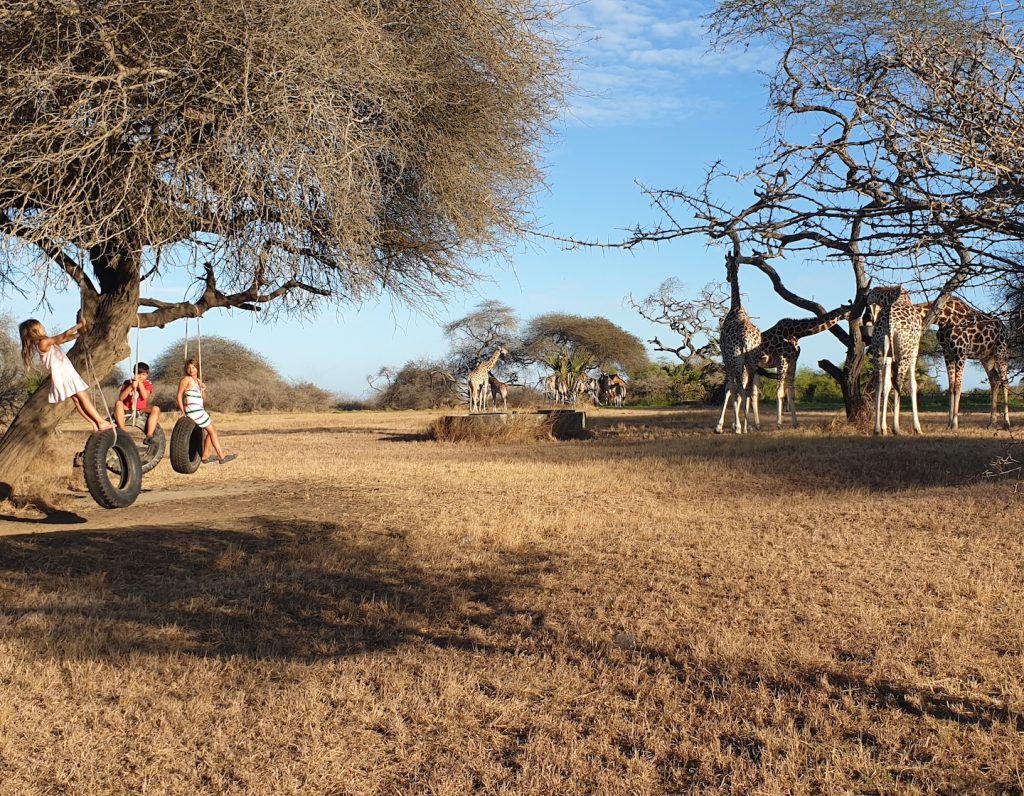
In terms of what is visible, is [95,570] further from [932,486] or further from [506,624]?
[932,486]

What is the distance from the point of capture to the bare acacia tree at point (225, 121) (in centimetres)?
785

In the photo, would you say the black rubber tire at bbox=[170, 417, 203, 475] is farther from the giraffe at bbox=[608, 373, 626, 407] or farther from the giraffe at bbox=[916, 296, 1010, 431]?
the giraffe at bbox=[608, 373, 626, 407]

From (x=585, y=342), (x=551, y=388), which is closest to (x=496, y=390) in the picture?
(x=551, y=388)

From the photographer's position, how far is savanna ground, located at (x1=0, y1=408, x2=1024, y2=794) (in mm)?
3906

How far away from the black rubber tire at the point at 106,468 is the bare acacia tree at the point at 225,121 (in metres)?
1.65

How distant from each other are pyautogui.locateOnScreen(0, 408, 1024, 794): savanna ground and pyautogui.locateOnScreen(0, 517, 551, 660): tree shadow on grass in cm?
3

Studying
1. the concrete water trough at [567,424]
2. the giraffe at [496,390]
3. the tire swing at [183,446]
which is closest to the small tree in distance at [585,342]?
the giraffe at [496,390]

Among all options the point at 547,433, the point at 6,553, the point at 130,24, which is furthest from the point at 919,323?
the point at 6,553

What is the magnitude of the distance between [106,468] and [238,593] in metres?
2.25

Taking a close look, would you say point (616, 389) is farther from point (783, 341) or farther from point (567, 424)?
point (783, 341)

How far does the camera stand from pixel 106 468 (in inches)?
316

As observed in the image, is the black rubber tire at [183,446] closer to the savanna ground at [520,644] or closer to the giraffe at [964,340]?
the savanna ground at [520,644]

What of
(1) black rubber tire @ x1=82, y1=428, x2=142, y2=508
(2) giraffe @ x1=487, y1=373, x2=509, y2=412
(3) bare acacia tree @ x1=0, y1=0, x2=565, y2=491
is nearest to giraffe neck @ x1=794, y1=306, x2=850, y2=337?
(3) bare acacia tree @ x1=0, y1=0, x2=565, y2=491

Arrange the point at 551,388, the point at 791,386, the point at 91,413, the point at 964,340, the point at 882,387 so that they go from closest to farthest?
1. the point at 91,413
2. the point at 882,387
3. the point at 964,340
4. the point at 791,386
5. the point at 551,388
